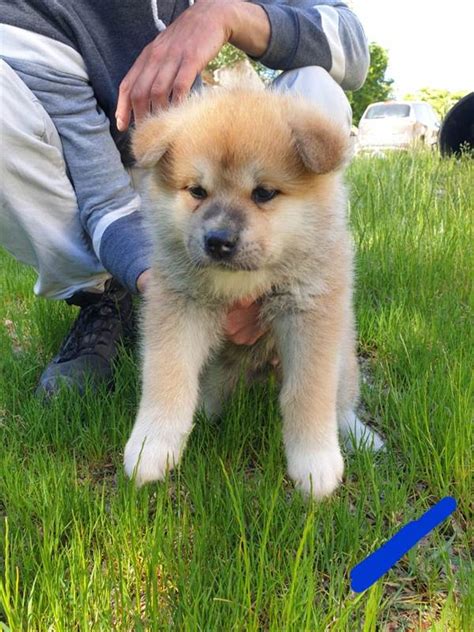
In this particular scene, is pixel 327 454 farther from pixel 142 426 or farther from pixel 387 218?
pixel 387 218

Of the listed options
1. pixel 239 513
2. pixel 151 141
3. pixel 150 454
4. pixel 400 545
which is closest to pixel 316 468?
pixel 239 513

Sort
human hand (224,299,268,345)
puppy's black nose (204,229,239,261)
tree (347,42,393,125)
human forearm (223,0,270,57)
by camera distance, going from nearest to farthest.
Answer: puppy's black nose (204,229,239,261) < human hand (224,299,268,345) < human forearm (223,0,270,57) < tree (347,42,393,125)

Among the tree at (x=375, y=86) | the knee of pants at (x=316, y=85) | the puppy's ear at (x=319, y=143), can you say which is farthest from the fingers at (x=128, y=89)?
the tree at (x=375, y=86)

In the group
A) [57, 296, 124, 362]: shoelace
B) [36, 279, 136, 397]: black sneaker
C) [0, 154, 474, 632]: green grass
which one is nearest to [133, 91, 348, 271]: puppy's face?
[0, 154, 474, 632]: green grass

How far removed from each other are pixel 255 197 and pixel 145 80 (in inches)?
23.2

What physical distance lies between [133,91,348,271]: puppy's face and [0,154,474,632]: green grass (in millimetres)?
530

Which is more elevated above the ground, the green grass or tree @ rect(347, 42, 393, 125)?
the green grass

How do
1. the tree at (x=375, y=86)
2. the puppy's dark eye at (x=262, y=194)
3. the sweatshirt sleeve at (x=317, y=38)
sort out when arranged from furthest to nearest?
the tree at (x=375, y=86)
the sweatshirt sleeve at (x=317, y=38)
the puppy's dark eye at (x=262, y=194)

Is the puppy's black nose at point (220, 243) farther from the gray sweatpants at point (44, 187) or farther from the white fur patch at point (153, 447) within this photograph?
the gray sweatpants at point (44, 187)

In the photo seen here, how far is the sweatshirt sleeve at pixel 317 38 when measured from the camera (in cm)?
207

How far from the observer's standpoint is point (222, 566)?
1232 mm

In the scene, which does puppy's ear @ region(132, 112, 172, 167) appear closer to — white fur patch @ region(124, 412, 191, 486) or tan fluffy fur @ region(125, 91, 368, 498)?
tan fluffy fur @ region(125, 91, 368, 498)

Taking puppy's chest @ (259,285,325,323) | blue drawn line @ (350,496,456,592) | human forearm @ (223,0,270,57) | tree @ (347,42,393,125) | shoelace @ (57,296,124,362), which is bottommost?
tree @ (347,42,393,125)

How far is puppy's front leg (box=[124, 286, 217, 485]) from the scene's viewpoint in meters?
1.57
